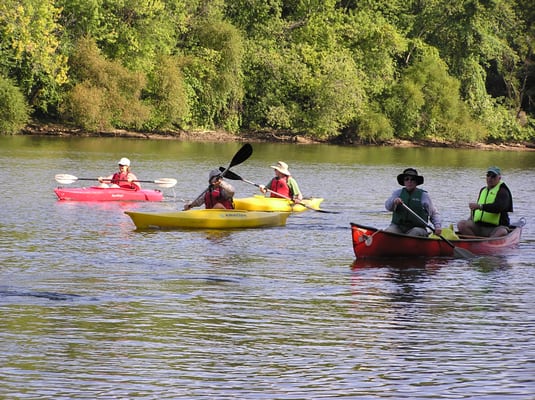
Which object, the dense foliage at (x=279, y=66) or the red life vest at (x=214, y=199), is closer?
the red life vest at (x=214, y=199)

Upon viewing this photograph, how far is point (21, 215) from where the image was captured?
20984 millimetres

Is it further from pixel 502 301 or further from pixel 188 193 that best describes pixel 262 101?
pixel 502 301

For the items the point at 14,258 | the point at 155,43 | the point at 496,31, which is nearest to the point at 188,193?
the point at 14,258

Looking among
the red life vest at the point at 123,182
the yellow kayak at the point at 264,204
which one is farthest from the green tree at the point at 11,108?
the yellow kayak at the point at 264,204

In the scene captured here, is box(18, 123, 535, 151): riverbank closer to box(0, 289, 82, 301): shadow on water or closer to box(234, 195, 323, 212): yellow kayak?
box(234, 195, 323, 212): yellow kayak

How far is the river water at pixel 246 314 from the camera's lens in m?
8.63

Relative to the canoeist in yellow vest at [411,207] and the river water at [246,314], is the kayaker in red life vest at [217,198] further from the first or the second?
the canoeist in yellow vest at [411,207]

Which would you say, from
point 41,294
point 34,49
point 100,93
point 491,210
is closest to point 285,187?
point 491,210

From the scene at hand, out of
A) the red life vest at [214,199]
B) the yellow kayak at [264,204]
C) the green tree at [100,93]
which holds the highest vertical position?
the green tree at [100,93]

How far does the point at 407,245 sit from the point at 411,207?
0.52m

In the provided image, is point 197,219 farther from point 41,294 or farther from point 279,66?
point 279,66

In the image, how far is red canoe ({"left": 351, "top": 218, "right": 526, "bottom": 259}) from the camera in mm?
15344

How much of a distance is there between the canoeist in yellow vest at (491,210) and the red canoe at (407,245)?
0.42m

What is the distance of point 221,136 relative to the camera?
5878cm
